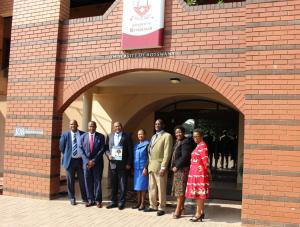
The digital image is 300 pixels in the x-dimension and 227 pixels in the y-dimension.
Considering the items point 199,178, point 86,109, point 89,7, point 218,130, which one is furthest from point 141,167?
point 89,7

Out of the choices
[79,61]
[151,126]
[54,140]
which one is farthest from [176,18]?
[151,126]

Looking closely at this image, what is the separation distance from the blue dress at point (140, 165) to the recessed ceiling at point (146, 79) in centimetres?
206

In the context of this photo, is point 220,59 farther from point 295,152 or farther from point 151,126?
point 151,126

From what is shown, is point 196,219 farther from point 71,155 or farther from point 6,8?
point 6,8

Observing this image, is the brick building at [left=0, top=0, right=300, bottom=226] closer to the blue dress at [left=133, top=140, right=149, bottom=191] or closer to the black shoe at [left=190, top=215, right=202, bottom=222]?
the black shoe at [left=190, top=215, right=202, bottom=222]

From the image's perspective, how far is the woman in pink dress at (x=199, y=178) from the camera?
6539 mm

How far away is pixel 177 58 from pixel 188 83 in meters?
3.84

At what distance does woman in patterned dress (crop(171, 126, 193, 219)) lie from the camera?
6.77 meters

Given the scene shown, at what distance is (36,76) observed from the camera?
819 cm

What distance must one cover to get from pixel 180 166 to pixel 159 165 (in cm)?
41

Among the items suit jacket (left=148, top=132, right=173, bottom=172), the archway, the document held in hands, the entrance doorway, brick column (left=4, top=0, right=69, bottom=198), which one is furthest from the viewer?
the entrance doorway

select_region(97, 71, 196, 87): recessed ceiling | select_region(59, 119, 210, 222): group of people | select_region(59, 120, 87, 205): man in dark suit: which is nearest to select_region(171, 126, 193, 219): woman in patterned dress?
select_region(59, 119, 210, 222): group of people

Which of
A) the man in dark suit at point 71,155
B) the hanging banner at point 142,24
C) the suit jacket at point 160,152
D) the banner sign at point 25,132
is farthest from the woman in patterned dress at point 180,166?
the banner sign at point 25,132

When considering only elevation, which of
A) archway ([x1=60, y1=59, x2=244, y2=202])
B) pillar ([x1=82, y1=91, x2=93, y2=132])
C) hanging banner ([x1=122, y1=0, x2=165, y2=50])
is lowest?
pillar ([x1=82, y1=91, x2=93, y2=132])
